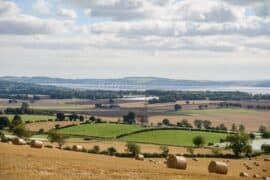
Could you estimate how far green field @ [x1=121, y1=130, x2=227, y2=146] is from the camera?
114 m

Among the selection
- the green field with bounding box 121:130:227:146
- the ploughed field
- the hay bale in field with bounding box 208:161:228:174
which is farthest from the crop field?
the hay bale in field with bounding box 208:161:228:174

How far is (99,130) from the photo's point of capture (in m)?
130

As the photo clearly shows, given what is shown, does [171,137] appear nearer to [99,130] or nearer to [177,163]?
[99,130]

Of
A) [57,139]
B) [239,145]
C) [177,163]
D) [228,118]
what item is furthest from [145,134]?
[177,163]

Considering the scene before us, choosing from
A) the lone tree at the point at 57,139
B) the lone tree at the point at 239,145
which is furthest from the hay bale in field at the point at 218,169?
the lone tree at the point at 239,145

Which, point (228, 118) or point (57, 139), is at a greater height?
point (57, 139)

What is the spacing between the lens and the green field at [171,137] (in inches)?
4485

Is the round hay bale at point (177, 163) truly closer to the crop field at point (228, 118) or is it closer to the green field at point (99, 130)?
the green field at point (99, 130)

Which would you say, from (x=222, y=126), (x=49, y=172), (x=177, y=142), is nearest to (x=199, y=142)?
(x=177, y=142)

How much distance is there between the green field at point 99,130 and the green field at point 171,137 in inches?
252

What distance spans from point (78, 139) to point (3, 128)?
28.5 metres

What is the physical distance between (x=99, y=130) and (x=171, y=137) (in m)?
20.3

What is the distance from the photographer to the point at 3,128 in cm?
13225

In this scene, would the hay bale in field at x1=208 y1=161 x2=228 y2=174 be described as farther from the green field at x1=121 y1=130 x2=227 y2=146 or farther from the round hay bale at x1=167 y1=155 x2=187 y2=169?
the green field at x1=121 y1=130 x2=227 y2=146
